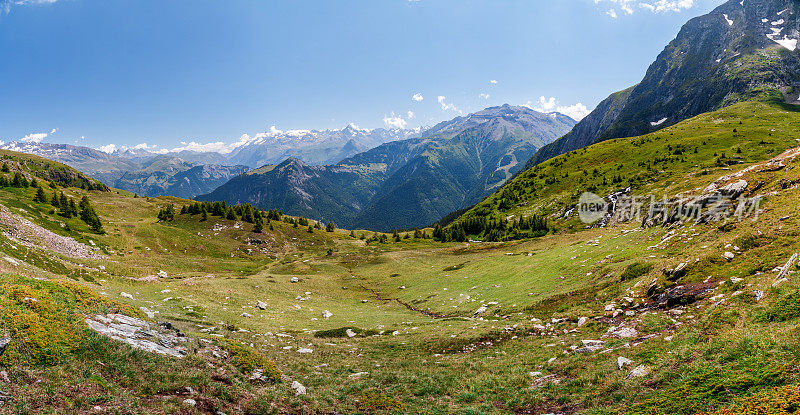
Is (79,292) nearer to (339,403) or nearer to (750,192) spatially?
(339,403)

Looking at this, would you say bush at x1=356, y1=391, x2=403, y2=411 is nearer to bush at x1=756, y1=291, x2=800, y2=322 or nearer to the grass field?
the grass field

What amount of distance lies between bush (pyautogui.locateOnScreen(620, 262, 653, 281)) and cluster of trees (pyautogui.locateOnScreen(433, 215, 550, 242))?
88.2 meters

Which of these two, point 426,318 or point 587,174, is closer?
point 426,318

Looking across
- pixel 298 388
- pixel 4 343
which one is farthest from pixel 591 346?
pixel 4 343

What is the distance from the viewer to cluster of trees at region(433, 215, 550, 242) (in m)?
115

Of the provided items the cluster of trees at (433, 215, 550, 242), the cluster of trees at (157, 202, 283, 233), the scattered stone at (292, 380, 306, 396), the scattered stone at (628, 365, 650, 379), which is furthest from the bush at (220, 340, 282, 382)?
the cluster of trees at (433, 215, 550, 242)

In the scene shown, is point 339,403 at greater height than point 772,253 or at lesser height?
lesser

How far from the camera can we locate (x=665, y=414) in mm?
9258

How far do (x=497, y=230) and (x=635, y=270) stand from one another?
329ft

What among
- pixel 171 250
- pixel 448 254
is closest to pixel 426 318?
pixel 448 254

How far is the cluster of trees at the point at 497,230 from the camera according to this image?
11544 cm

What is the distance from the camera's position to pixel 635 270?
25.6m

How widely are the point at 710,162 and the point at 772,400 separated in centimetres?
14508

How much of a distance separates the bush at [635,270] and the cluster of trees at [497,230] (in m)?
88.2
